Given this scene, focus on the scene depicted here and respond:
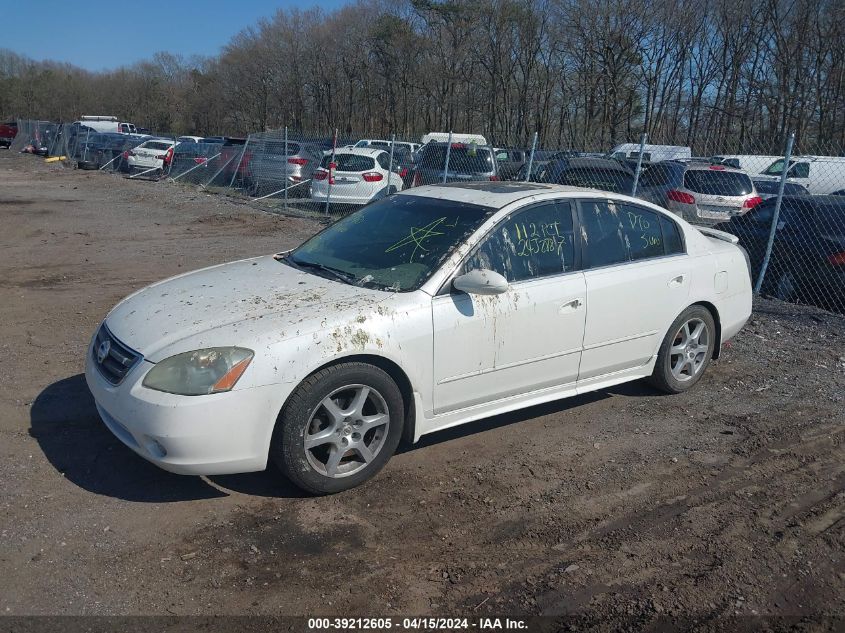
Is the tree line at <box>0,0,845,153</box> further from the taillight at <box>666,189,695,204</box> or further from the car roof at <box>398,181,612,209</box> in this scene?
the car roof at <box>398,181,612,209</box>

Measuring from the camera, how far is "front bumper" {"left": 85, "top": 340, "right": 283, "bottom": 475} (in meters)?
3.63

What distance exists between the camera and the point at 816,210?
9383mm

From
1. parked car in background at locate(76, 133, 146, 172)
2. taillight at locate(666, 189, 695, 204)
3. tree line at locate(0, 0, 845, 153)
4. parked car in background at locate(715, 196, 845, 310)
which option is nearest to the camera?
parked car in background at locate(715, 196, 845, 310)

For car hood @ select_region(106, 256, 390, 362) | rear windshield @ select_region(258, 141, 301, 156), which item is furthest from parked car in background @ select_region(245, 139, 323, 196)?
car hood @ select_region(106, 256, 390, 362)

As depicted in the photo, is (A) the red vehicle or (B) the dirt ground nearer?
(B) the dirt ground

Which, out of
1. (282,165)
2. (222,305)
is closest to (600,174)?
(222,305)

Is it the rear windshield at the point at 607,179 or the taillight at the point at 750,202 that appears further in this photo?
the taillight at the point at 750,202

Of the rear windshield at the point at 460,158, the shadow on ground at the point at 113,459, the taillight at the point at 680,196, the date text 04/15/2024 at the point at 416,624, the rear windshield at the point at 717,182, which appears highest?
the rear windshield at the point at 460,158

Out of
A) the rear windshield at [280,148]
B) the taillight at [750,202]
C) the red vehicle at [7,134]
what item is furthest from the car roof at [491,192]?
the red vehicle at [7,134]

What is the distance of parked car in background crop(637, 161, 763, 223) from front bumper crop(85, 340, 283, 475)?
924cm

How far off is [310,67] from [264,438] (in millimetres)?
59032

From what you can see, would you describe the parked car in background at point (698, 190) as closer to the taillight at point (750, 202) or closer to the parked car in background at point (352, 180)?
the taillight at point (750, 202)

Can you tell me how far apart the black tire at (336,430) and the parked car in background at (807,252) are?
6791 mm

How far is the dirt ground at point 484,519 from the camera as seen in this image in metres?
3.26
